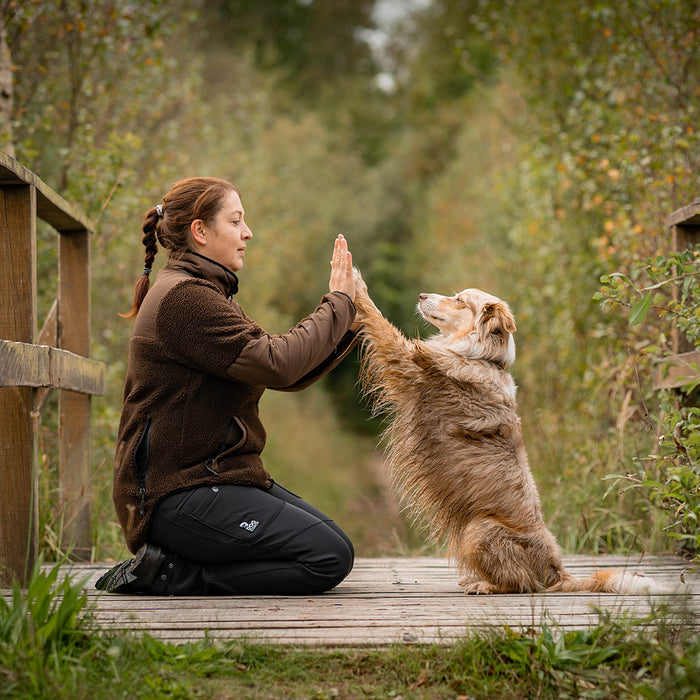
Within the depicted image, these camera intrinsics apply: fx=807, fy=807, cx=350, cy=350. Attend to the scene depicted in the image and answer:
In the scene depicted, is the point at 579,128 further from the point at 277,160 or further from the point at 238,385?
the point at 277,160

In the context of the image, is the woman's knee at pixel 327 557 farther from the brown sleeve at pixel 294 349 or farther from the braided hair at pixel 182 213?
the braided hair at pixel 182 213

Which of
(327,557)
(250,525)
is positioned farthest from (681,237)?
(250,525)

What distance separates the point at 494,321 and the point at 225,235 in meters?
1.46

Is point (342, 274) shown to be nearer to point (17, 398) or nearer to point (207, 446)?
point (207, 446)

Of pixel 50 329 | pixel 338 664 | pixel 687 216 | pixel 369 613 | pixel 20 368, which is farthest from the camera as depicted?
pixel 50 329

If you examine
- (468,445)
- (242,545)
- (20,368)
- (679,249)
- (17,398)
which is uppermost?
(679,249)

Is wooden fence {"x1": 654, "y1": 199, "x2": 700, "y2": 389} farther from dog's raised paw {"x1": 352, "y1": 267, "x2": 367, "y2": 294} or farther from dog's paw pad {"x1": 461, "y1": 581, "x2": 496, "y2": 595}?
dog's raised paw {"x1": 352, "y1": 267, "x2": 367, "y2": 294}

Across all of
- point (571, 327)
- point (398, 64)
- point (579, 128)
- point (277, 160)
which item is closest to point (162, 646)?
point (571, 327)

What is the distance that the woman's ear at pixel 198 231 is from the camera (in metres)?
3.62

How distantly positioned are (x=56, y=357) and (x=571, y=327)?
595 cm

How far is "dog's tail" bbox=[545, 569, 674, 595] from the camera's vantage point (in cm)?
342

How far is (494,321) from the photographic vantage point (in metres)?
4.17

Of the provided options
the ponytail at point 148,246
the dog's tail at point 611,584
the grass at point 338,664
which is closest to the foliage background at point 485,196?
the dog's tail at point 611,584

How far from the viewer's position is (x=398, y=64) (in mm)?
30969
